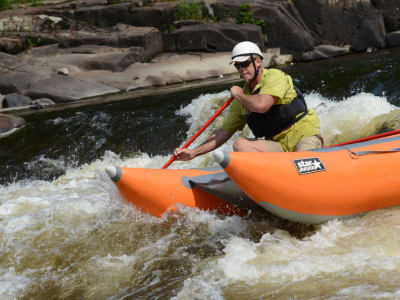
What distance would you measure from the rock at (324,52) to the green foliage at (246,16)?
5.46 feet

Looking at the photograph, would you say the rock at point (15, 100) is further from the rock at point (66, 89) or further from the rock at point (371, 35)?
the rock at point (371, 35)

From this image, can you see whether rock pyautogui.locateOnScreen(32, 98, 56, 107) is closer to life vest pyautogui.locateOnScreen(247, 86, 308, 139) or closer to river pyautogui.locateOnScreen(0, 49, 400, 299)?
river pyautogui.locateOnScreen(0, 49, 400, 299)

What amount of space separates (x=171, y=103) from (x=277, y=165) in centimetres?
513

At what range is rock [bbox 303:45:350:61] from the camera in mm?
11664

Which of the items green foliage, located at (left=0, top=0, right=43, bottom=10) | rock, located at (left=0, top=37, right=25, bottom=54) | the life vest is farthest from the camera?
green foliage, located at (left=0, top=0, right=43, bottom=10)

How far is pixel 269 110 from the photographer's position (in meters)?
3.51

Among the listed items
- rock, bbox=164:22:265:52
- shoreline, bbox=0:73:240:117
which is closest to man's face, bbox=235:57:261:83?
shoreline, bbox=0:73:240:117

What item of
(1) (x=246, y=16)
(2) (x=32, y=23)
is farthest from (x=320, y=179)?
(2) (x=32, y=23)

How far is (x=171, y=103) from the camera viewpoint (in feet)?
26.2

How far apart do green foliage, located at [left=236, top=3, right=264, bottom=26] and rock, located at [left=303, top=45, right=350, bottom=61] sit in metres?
1.66

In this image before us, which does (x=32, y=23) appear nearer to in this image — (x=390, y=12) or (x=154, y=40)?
(x=154, y=40)

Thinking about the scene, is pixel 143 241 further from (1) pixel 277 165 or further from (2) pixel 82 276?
(1) pixel 277 165

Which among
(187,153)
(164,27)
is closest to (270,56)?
(164,27)

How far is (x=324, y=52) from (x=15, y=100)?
6941 mm
